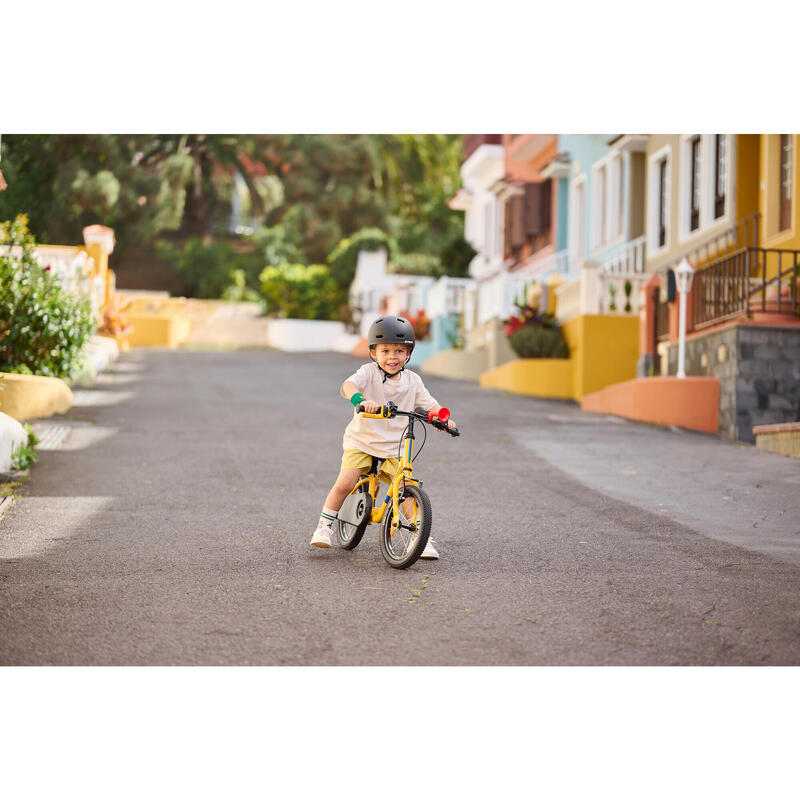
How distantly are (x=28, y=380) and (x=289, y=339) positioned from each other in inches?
843

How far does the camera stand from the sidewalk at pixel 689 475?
23.2 feet

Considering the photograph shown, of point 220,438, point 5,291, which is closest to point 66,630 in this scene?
point 220,438

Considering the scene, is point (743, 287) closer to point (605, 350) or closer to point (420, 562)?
point (605, 350)

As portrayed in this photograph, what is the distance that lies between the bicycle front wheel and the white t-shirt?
0.33 meters

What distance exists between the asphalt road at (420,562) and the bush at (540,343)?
5.84m

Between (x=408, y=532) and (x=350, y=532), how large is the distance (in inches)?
20.2

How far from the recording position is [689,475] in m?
9.27

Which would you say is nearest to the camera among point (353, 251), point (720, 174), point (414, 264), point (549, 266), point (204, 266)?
point (720, 174)

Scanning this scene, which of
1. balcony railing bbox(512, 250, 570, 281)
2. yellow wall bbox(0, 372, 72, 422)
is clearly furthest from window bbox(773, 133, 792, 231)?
yellow wall bbox(0, 372, 72, 422)

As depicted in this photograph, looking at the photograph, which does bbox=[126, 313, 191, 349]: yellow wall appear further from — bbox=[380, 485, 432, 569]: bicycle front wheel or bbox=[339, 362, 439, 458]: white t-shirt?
bbox=[380, 485, 432, 569]: bicycle front wheel

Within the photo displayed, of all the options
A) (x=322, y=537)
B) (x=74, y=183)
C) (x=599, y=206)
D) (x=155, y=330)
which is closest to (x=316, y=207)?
(x=155, y=330)

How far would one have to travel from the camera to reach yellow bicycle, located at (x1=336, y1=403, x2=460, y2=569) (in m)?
5.64

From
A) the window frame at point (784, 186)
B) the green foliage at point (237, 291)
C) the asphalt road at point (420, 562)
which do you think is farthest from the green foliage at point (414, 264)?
the asphalt road at point (420, 562)

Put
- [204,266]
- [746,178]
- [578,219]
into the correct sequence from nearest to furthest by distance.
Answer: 1. [746,178]
2. [578,219]
3. [204,266]
